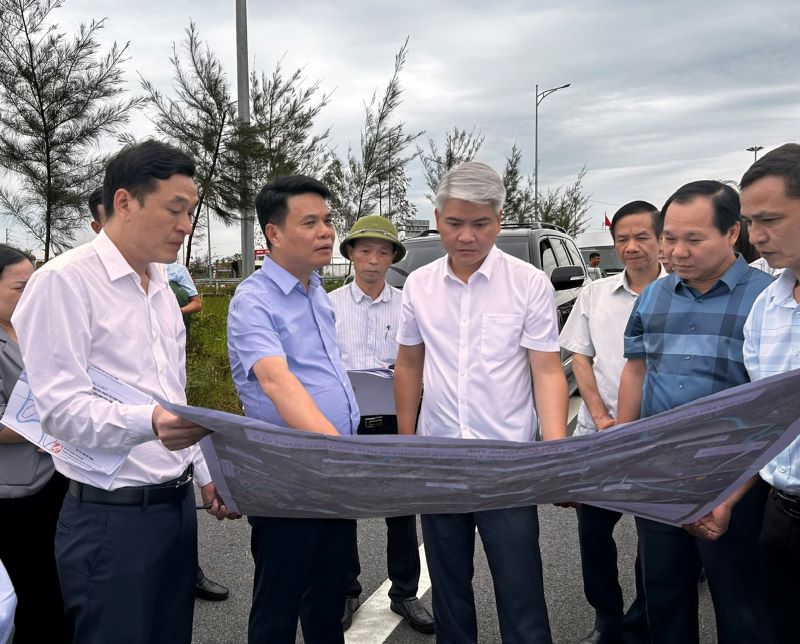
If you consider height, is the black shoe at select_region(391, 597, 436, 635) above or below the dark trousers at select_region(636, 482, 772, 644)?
below

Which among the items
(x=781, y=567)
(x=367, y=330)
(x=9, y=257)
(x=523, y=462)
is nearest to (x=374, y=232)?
(x=367, y=330)

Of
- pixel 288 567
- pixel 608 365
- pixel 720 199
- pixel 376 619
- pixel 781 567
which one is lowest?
pixel 376 619

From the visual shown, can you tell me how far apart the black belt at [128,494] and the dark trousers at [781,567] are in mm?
1731

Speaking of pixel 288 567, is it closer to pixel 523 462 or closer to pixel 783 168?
pixel 523 462

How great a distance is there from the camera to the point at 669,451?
188 cm

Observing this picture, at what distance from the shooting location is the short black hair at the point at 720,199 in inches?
89.8

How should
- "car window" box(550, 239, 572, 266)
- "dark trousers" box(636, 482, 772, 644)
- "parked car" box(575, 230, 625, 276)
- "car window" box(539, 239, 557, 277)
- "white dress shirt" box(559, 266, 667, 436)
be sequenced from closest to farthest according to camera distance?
"dark trousers" box(636, 482, 772, 644) → "white dress shirt" box(559, 266, 667, 436) → "car window" box(539, 239, 557, 277) → "car window" box(550, 239, 572, 266) → "parked car" box(575, 230, 625, 276)

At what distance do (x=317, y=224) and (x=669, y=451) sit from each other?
135 cm

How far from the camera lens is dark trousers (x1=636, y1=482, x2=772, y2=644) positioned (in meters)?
2.25

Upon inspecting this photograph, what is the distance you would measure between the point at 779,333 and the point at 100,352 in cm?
190

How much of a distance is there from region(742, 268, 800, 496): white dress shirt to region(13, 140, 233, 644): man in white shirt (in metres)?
1.60

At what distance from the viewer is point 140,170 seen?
1.96m

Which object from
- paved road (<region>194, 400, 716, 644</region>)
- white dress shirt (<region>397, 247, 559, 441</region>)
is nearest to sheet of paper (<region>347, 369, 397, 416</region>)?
white dress shirt (<region>397, 247, 559, 441</region>)

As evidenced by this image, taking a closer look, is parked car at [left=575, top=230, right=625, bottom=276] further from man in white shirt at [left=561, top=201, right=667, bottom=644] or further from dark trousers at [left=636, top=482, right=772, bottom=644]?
dark trousers at [left=636, top=482, right=772, bottom=644]
